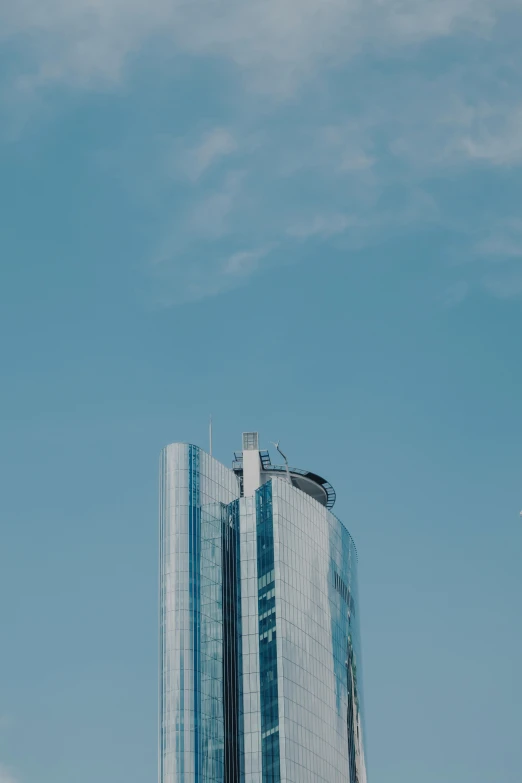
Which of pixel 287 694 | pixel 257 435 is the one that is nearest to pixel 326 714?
pixel 287 694

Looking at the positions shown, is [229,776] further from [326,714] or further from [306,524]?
[306,524]

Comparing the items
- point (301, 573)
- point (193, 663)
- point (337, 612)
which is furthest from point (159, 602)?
point (337, 612)

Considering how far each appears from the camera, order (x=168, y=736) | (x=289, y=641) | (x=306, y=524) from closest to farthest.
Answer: (x=168, y=736) → (x=289, y=641) → (x=306, y=524)

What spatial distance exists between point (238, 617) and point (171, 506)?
53.4 ft

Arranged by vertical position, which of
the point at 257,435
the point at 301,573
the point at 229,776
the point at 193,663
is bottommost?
the point at 229,776

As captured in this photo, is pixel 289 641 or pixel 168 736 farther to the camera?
pixel 289 641

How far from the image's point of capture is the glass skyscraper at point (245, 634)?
165 meters

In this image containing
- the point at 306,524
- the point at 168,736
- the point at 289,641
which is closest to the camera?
the point at 168,736

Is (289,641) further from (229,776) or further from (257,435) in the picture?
(257,435)

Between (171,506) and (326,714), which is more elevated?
(171,506)

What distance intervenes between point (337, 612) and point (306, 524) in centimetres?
1611

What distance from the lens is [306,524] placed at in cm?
18625

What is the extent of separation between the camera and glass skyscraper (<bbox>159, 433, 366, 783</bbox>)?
16462cm

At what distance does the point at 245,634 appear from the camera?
573ft
